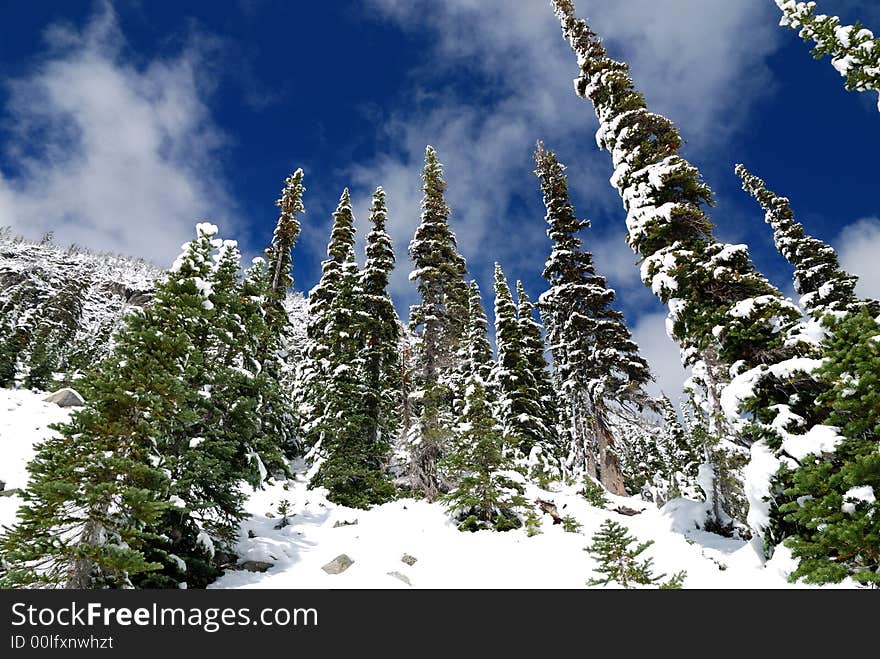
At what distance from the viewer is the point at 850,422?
7.34 meters

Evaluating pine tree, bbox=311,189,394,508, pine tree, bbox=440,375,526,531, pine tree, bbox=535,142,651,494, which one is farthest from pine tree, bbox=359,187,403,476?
pine tree, bbox=535,142,651,494

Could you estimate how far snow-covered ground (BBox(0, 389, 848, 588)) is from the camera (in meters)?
10.2

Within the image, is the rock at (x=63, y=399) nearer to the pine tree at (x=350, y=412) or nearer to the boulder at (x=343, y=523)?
the pine tree at (x=350, y=412)

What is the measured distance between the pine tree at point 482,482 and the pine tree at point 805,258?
16.2m

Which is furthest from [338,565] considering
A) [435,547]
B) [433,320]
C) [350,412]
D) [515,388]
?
[515,388]

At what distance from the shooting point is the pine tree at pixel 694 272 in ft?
34.0

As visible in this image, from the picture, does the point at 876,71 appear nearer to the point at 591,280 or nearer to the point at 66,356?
the point at 591,280

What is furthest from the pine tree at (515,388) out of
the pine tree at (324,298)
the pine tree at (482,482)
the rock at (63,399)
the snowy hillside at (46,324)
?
the rock at (63,399)

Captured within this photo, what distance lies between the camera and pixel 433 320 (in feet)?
76.3

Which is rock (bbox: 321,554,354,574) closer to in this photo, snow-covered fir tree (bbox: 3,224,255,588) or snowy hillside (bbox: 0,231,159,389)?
snow-covered fir tree (bbox: 3,224,255,588)

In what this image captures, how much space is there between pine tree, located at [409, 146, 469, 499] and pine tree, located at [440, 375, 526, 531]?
13.8ft

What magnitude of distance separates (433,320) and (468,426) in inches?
321
